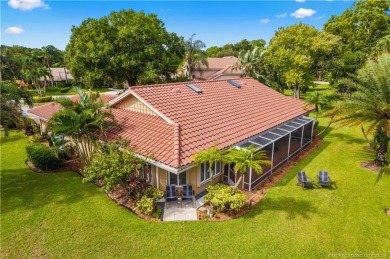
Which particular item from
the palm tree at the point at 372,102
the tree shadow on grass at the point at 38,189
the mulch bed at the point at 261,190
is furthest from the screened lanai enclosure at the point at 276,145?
the tree shadow on grass at the point at 38,189

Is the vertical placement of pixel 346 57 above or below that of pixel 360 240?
above

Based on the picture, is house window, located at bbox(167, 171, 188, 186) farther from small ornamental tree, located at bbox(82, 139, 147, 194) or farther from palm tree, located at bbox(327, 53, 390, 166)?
palm tree, located at bbox(327, 53, 390, 166)

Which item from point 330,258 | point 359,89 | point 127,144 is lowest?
point 330,258

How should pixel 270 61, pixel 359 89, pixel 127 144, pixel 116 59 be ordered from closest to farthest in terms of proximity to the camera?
pixel 127 144 < pixel 359 89 < pixel 116 59 < pixel 270 61

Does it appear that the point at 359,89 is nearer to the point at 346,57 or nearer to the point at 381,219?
the point at 381,219

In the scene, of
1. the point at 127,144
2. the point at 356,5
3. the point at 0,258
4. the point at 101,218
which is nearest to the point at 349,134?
the point at 127,144

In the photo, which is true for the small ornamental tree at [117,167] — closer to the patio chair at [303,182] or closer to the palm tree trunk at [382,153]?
the patio chair at [303,182]

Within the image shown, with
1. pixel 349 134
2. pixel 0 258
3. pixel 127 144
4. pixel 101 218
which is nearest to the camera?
pixel 0 258
